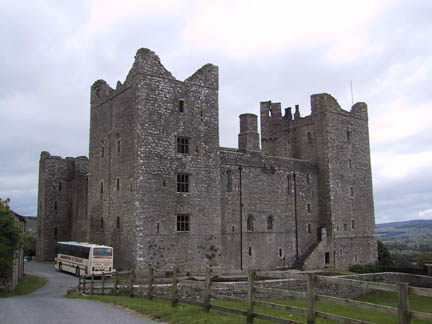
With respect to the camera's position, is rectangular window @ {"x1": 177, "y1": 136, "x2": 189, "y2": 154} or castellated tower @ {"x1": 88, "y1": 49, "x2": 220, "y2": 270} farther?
rectangular window @ {"x1": 177, "y1": 136, "x2": 189, "y2": 154}

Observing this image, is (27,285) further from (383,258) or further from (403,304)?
(383,258)

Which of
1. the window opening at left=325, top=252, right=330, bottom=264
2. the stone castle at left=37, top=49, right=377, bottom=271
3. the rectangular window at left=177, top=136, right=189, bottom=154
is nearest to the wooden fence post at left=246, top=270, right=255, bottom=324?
the stone castle at left=37, top=49, right=377, bottom=271

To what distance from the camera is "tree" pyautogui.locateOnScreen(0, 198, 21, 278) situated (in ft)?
71.1

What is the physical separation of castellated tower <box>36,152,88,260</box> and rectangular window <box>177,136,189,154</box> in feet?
49.4

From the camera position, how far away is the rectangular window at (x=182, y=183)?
96.1 feet

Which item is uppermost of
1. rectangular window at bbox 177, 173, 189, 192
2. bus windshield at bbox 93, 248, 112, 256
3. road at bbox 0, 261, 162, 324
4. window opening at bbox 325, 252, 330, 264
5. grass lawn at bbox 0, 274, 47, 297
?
rectangular window at bbox 177, 173, 189, 192

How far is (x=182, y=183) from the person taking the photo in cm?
2944

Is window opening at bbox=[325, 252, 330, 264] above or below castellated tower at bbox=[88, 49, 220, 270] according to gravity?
below

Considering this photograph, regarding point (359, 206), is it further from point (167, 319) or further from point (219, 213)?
point (167, 319)

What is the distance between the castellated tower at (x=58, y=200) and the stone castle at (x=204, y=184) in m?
0.10

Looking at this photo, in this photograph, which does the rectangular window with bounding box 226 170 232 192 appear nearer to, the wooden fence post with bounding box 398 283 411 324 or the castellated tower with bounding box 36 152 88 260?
the castellated tower with bounding box 36 152 88 260

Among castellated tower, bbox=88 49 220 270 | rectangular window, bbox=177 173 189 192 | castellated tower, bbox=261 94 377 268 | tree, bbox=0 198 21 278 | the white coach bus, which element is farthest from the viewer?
castellated tower, bbox=261 94 377 268

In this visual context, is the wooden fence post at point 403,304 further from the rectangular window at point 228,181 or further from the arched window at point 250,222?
the arched window at point 250,222

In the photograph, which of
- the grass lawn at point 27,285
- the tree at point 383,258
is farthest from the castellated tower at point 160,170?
the tree at point 383,258
